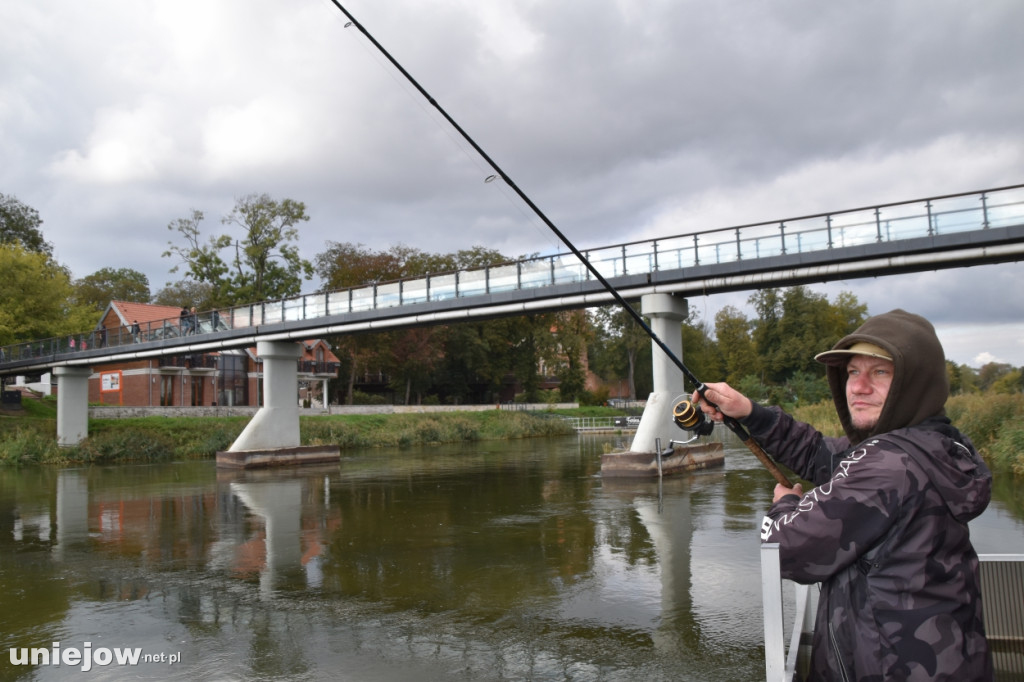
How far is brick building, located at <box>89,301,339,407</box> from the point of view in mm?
51031

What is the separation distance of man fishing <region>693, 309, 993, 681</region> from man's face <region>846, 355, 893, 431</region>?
0.27 ft

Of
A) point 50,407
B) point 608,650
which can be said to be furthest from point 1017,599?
point 50,407

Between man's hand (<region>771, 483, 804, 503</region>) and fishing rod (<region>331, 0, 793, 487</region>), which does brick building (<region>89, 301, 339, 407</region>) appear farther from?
man's hand (<region>771, 483, 804, 503</region>)

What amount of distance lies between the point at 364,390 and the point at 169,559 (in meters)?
68.0

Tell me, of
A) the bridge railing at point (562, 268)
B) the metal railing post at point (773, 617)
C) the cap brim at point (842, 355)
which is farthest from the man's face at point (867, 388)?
the bridge railing at point (562, 268)

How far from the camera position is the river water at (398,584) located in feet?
20.6

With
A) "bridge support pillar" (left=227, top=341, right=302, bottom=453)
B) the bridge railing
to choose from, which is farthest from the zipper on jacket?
"bridge support pillar" (left=227, top=341, right=302, bottom=453)

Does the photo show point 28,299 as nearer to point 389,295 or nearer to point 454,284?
point 389,295

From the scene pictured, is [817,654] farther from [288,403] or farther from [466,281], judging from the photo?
[288,403]

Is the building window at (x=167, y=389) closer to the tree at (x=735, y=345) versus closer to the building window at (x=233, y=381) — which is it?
the building window at (x=233, y=381)

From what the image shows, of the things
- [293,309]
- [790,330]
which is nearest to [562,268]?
[293,309]

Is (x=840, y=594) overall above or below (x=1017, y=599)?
above

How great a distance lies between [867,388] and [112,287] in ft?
284

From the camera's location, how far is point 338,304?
2941 centimetres
